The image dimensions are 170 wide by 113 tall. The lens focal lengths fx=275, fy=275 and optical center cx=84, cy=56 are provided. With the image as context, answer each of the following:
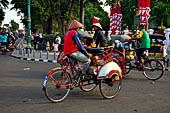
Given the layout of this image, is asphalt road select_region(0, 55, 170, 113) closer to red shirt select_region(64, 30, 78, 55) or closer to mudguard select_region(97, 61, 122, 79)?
mudguard select_region(97, 61, 122, 79)

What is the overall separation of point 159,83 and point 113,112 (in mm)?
4232

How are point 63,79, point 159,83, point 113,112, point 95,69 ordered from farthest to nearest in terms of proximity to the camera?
point 159,83, point 95,69, point 63,79, point 113,112

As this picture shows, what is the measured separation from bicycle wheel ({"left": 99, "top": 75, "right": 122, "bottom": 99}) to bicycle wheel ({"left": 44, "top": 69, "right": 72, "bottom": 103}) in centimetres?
83

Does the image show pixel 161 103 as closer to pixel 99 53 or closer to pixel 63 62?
pixel 99 53

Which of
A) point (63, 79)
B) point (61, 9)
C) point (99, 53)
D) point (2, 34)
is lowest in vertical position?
point (63, 79)

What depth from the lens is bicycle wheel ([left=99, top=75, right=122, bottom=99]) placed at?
6570mm

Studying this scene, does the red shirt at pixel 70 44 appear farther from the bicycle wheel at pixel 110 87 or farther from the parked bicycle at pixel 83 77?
the bicycle wheel at pixel 110 87

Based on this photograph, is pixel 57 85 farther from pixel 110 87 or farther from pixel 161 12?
pixel 161 12

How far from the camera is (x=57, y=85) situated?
6.17 metres

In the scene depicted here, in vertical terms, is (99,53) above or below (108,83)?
above

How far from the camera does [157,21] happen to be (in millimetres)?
54750

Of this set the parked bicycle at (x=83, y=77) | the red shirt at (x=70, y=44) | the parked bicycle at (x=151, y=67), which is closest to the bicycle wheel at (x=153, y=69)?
the parked bicycle at (x=151, y=67)

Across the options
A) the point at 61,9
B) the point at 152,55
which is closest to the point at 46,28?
the point at 61,9

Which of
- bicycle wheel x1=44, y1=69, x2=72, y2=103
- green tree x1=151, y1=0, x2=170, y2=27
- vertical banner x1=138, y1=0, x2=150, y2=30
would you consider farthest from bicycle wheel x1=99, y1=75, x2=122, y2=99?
green tree x1=151, y1=0, x2=170, y2=27
